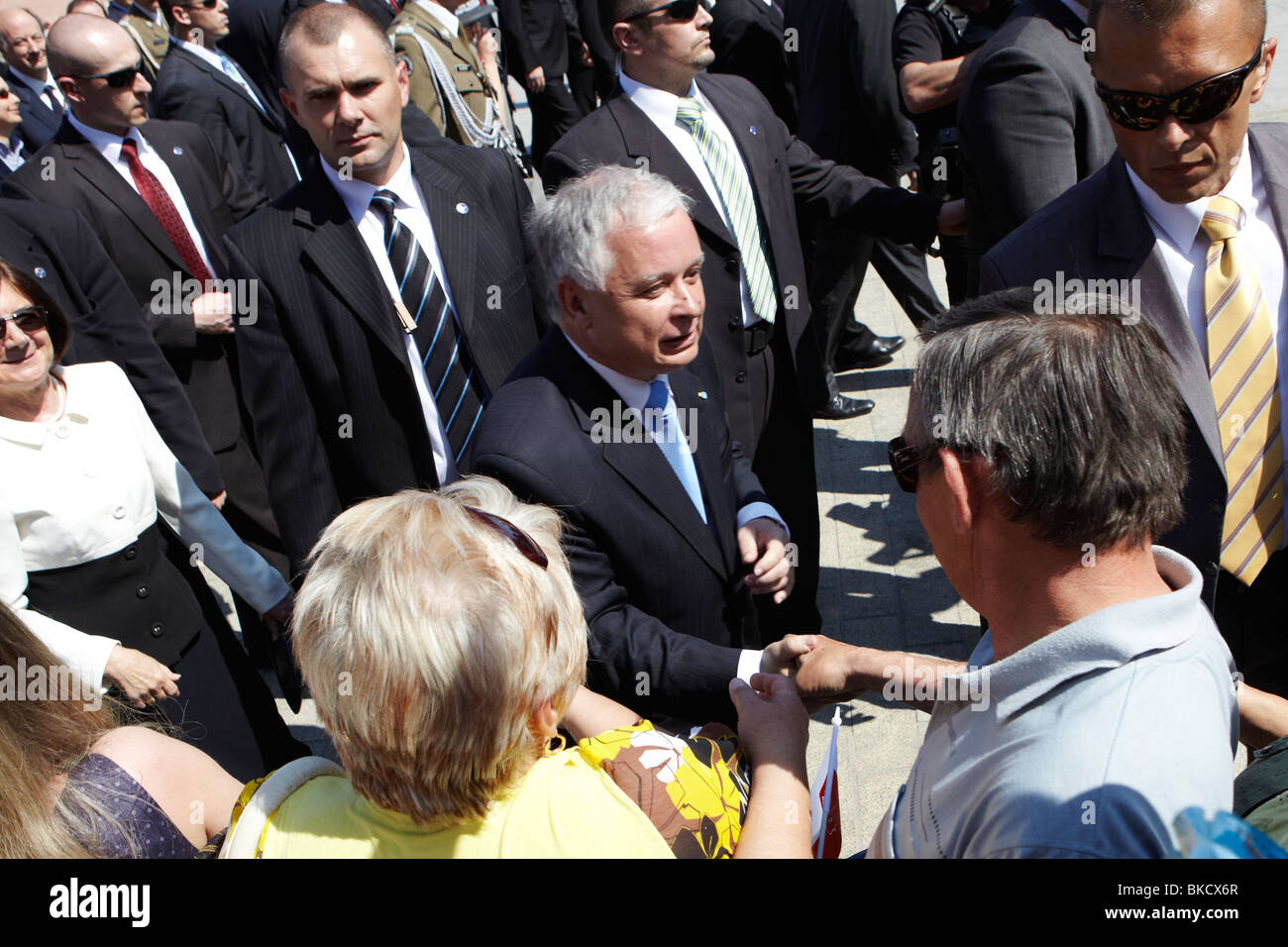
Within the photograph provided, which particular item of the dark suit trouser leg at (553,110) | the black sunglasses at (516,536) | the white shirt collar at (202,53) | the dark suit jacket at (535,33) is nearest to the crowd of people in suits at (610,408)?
the black sunglasses at (516,536)

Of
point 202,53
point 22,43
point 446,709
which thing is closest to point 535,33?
point 202,53

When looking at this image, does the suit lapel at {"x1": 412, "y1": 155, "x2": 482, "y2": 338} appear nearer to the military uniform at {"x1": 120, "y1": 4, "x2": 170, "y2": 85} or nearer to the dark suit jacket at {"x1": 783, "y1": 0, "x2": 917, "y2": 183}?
the dark suit jacket at {"x1": 783, "y1": 0, "x2": 917, "y2": 183}

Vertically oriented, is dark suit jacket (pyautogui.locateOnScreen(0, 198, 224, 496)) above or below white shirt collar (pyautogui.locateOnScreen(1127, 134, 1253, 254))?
below

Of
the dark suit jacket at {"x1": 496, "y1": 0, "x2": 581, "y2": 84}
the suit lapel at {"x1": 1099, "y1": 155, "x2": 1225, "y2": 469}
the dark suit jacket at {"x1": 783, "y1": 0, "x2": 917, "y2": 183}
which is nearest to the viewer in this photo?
the suit lapel at {"x1": 1099, "y1": 155, "x2": 1225, "y2": 469}

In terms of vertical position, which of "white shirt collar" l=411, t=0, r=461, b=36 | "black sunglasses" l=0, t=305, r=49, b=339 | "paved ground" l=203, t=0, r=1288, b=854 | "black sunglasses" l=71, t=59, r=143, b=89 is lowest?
"paved ground" l=203, t=0, r=1288, b=854

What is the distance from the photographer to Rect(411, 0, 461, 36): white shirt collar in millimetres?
5727

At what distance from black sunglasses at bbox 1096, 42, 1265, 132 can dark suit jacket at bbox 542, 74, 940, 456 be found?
1461mm

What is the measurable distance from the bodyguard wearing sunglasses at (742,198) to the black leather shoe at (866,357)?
2.40 meters

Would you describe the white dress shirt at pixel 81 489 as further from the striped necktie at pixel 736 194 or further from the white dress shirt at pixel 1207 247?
the white dress shirt at pixel 1207 247

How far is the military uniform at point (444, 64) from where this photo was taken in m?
5.59

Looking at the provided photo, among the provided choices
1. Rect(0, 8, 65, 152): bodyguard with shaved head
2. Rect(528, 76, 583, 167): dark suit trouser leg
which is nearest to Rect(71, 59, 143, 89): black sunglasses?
Rect(0, 8, 65, 152): bodyguard with shaved head

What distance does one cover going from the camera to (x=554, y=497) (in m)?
2.35

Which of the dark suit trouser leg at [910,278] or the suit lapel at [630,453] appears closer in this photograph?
the suit lapel at [630,453]

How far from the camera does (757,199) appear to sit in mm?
3631
